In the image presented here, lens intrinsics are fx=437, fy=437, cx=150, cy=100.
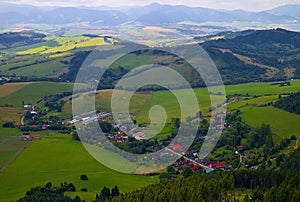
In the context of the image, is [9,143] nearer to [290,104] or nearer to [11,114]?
[11,114]

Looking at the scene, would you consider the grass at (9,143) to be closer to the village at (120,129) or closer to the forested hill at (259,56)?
the village at (120,129)

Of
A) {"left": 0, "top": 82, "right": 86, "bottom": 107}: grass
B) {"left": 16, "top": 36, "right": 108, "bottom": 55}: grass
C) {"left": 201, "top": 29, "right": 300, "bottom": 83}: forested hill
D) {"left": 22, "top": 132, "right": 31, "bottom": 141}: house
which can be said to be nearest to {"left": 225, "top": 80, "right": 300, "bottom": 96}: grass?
{"left": 201, "top": 29, "right": 300, "bottom": 83}: forested hill

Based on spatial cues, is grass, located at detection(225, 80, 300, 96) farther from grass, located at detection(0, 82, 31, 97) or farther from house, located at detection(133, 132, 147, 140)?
grass, located at detection(0, 82, 31, 97)

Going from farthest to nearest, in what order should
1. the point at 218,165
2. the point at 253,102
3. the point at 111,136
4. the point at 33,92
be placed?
the point at 33,92
the point at 253,102
the point at 111,136
the point at 218,165

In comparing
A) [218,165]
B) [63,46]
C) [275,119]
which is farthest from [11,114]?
[63,46]

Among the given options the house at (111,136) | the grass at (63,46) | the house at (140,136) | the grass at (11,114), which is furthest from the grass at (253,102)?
the grass at (63,46)

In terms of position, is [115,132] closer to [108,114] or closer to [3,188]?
[108,114]
